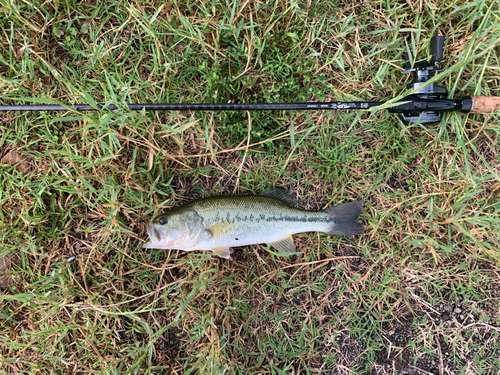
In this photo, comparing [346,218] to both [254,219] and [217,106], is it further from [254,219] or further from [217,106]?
[217,106]

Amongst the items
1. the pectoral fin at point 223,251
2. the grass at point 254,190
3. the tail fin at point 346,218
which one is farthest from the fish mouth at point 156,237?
the tail fin at point 346,218

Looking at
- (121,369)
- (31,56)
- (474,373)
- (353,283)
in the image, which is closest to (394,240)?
(353,283)

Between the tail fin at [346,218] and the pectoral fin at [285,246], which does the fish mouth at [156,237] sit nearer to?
the pectoral fin at [285,246]

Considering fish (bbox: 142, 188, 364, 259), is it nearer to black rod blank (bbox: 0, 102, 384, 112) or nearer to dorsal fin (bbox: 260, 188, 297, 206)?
dorsal fin (bbox: 260, 188, 297, 206)

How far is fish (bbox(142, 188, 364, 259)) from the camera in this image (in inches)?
111

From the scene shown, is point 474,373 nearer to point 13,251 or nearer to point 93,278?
point 93,278

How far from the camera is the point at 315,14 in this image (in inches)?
124

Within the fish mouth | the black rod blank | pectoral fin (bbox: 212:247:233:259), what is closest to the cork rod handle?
the black rod blank

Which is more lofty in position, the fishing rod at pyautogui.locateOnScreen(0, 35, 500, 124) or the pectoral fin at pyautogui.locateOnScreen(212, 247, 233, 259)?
the fishing rod at pyautogui.locateOnScreen(0, 35, 500, 124)

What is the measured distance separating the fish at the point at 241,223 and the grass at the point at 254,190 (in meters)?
0.23

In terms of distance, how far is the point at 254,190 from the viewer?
322 cm

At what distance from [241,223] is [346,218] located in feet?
3.46

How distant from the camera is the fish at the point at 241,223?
2816 mm

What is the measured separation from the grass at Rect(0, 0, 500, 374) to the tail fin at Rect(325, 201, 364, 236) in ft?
0.64
